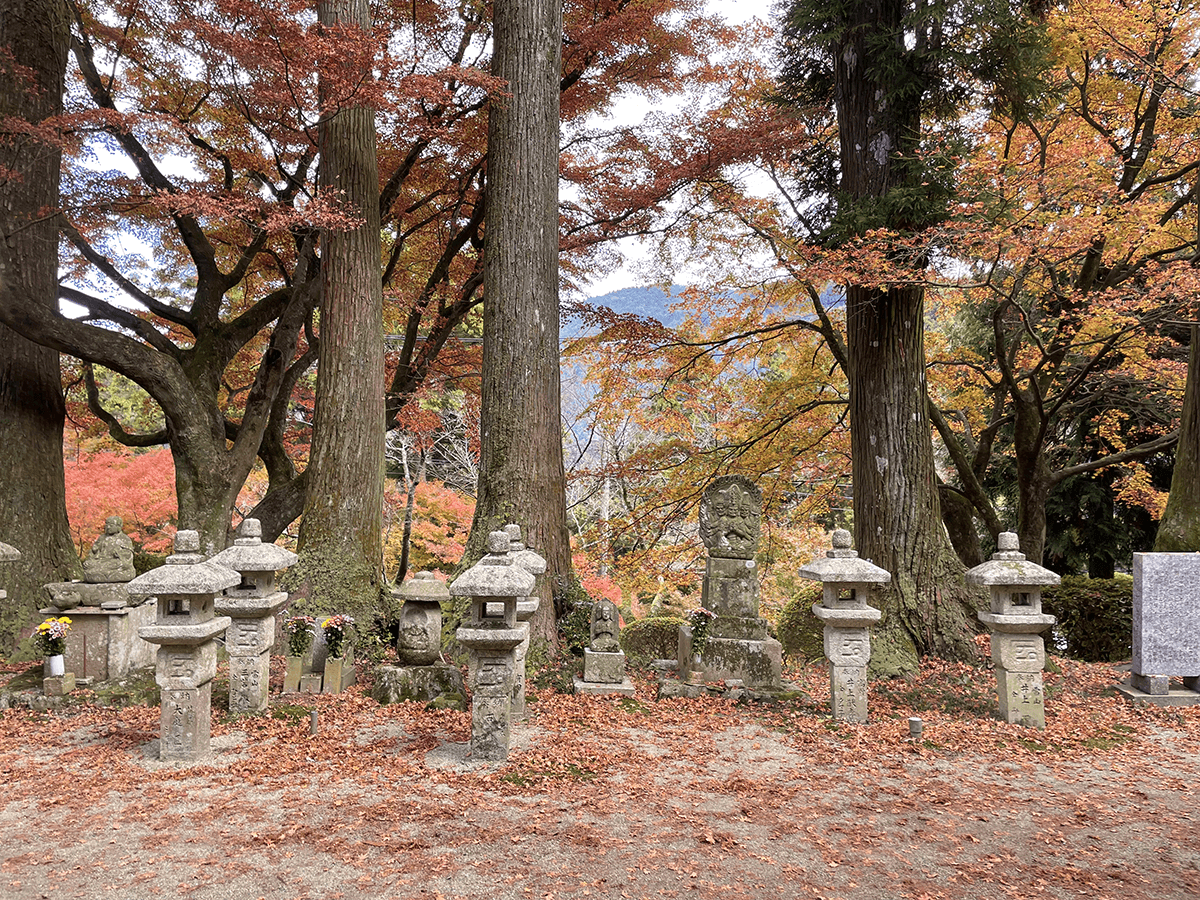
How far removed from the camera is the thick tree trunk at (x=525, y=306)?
7.30 meters

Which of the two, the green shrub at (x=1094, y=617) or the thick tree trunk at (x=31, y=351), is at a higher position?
the thick tree trunk at (x=31, y=351)

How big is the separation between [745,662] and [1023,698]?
93.9 inches

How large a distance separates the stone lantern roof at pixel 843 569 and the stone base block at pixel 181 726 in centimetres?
483

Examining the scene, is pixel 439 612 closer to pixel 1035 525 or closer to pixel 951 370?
pixel 1035 525

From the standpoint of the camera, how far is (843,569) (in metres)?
5.96

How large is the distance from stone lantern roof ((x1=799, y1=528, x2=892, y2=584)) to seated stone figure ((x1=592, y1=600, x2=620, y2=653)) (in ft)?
6.08

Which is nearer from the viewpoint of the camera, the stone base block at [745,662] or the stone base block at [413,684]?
the stone base block at [413,684]

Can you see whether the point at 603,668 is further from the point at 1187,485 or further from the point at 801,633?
the point at 1187,485

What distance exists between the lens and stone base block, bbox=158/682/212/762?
4.87m

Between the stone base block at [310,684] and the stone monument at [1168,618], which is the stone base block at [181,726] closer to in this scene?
the stone base block at [310,684]

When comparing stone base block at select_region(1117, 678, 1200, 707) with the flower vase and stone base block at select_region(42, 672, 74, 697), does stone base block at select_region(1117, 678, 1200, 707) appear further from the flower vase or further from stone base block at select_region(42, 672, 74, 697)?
stone base block at select_region(42, 672, 74, 697)

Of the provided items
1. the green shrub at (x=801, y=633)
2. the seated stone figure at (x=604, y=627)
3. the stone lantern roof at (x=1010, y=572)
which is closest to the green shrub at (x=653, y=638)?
the green shrub at (x=801, y=633)

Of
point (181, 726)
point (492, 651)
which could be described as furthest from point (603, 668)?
point (181, 726)

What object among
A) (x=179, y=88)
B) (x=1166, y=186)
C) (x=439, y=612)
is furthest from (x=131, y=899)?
(x=1166, y=186)
